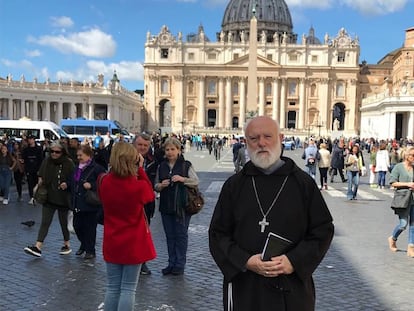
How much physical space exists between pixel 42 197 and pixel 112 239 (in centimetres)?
322

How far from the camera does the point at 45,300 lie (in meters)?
5.29

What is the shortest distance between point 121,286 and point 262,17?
4092 inches

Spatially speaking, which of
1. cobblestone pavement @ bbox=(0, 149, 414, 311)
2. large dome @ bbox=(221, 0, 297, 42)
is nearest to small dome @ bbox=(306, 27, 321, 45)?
large dome @ bbox=(221, 0, 297, 42)

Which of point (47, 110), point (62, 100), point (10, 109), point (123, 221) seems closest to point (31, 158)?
point (123, 221)

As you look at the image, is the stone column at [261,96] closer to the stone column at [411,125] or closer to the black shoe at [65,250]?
the stone column at [411,125]

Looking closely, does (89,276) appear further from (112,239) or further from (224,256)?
(224,256)

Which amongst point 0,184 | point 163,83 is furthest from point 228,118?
point 0,184

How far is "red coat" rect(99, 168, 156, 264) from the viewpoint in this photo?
13.6 feet

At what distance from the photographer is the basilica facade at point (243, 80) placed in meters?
88.9

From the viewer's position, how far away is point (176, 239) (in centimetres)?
633

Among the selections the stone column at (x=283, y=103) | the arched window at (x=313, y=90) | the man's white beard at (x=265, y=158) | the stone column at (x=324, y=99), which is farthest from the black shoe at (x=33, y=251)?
the arched window at (x=313, y=90)

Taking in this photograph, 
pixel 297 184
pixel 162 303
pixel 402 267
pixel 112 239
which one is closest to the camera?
pixel 297 184

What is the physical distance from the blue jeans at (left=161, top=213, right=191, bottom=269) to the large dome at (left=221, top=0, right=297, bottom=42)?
324 feet

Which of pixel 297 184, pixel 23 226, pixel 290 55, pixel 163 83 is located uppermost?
pixel 290 55
